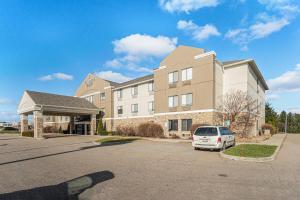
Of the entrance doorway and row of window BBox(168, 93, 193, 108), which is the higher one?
A: row of window BBox(168, 93, 193, 108)

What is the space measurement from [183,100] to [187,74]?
10.9ft

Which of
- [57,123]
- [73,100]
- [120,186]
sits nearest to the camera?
[120,186]

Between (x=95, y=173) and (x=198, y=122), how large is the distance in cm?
2209

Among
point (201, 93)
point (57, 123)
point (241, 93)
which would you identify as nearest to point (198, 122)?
point (201, 93)

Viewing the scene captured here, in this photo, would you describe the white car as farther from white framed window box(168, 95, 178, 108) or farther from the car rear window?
white framed window box(168, 95, 178, 108)

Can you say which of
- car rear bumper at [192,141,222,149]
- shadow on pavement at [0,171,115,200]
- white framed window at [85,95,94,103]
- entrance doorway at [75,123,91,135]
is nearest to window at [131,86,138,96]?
white framed window at [85,95,94,103]

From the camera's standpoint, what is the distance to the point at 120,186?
7.42m

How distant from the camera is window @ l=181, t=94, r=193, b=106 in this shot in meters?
31.4

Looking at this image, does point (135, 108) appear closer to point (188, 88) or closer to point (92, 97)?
point (188, 88)

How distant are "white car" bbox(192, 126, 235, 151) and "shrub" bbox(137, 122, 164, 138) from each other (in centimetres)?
1485

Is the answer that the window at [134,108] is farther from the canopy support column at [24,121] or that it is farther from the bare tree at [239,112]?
the canopy support column at [24,121]

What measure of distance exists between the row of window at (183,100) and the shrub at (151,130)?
137 inches

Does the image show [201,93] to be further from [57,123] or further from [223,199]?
[57,123]

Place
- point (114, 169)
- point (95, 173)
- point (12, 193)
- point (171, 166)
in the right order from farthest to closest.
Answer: point (171, 166) → point (114, 169) → point (95, 173) → point (12, 193)
